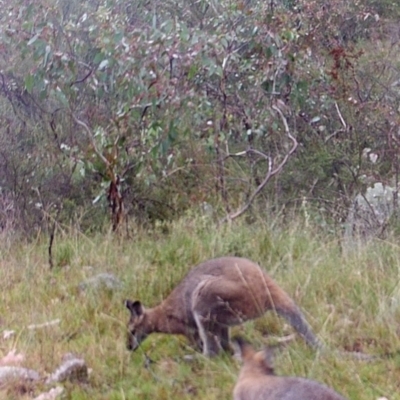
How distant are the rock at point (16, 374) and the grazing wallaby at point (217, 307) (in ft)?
2.30

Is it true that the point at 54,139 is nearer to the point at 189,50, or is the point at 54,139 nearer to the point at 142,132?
the point at 142,132

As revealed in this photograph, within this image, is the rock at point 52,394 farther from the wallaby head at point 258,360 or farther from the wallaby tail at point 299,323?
the wallaby tail at point 299,323

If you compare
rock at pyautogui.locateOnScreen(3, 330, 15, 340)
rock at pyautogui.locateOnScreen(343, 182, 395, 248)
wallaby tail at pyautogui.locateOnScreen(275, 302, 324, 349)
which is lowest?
rock at pyautogui.locateOnScreen(3, 330, 15, 340)

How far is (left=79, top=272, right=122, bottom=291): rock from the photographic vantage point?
21.4ft

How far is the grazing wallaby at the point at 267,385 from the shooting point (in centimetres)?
366

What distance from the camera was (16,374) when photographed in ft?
16.2

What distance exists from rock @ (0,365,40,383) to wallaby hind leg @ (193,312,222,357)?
992 mm

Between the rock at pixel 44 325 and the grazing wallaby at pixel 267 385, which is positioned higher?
the grazing wallaby at pixel 267 385

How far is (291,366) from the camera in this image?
484 cm

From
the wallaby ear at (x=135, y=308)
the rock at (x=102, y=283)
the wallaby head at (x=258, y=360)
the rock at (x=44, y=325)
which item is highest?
the wallaby head at (x=258, y=360)

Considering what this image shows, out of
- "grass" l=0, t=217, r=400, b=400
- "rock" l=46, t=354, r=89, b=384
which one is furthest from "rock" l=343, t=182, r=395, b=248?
"rock" l=46, t=354, r=89, b=384

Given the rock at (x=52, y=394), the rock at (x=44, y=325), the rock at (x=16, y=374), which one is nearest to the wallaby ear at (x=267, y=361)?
the rock at (x=52, y=394)

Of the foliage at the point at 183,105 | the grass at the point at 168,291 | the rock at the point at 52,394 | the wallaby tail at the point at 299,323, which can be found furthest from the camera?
the foliage at the point at 183,105

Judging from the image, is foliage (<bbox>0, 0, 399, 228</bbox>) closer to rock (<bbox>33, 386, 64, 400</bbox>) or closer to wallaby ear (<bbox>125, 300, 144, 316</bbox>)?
wallaby ear (<bbox>125, 300, 144, 316</bbox>)
